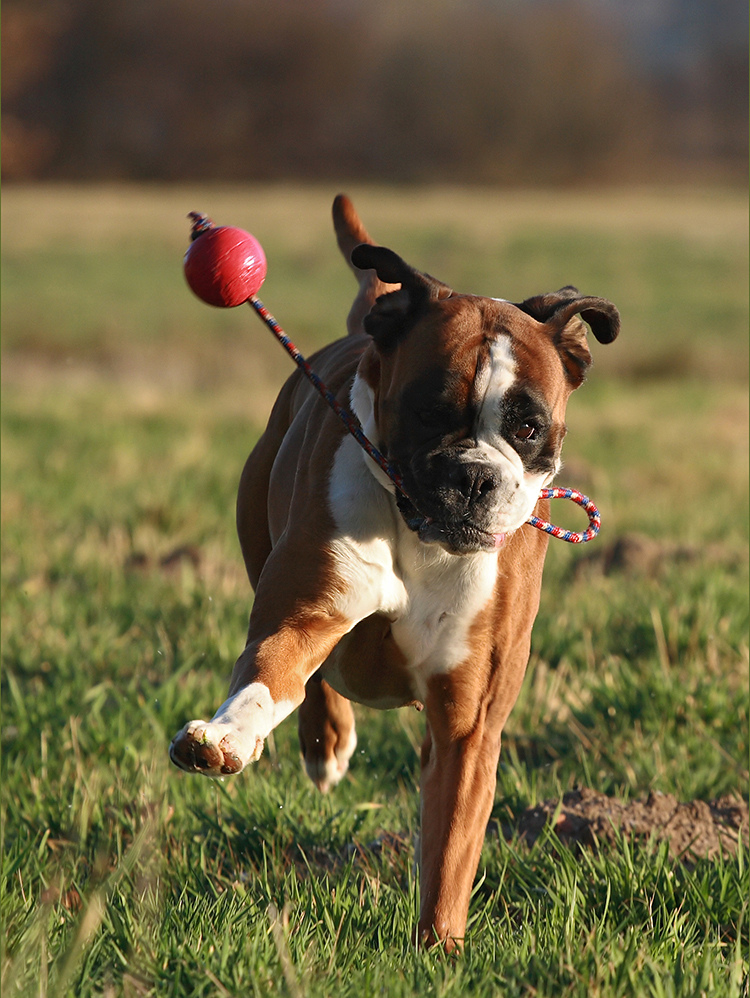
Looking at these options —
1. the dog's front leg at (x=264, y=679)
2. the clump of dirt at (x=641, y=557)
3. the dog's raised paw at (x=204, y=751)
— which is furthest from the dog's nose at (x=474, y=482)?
the clump of dirt at (x=641, y=557)

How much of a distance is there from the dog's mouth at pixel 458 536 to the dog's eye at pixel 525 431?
0.22m

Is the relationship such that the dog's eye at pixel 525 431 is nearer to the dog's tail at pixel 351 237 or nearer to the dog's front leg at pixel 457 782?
the dog's front leg at pixel 457 782

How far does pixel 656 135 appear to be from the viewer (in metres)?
64.3

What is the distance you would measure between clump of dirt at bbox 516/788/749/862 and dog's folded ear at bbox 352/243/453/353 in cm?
141

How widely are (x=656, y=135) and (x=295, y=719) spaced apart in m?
64.5

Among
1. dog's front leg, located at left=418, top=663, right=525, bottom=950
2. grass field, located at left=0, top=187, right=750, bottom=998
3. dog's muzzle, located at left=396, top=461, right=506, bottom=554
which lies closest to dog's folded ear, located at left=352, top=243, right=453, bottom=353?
dog's muzzle, located at left=396, top=461, right=506, bottom=554

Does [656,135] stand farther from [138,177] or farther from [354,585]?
[354,585]

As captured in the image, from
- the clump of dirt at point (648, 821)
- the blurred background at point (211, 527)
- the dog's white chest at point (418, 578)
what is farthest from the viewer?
the clump of dirt at point (648, 821)

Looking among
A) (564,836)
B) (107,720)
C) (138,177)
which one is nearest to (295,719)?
(107,720)

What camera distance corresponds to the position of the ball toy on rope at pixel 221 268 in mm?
3096

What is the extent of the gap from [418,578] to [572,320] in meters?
0.75

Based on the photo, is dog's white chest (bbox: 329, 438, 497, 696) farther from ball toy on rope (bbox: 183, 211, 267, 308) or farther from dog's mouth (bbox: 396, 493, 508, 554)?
ball toy on rope (bbox: 183, 211, 267, 308)

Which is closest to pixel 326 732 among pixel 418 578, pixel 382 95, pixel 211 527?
pixel 418 578

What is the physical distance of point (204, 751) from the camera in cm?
232
